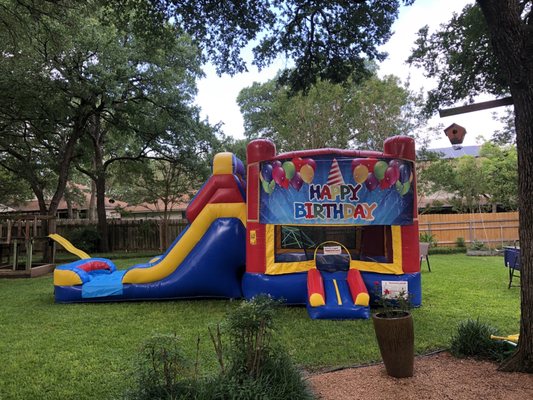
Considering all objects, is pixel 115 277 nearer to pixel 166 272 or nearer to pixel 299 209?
pixel 166 272

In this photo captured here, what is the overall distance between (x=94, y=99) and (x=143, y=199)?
10856mm

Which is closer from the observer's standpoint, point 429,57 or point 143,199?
point 429,57

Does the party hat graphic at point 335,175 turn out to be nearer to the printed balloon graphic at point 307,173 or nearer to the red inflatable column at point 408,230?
the printed balloon graphic at point 307,173

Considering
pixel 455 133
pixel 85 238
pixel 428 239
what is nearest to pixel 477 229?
pixel 428 239

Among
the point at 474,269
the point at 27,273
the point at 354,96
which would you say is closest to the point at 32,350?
Result: the point at 27,273

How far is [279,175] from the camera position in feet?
24.3

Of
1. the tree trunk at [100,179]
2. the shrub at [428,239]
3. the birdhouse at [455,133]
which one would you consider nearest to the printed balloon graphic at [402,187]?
the birdhouse at [455,133]

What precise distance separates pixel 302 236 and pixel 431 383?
4463 mm

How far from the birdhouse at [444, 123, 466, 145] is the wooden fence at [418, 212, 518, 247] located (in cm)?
1513

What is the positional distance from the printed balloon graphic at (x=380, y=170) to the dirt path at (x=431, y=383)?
367cm

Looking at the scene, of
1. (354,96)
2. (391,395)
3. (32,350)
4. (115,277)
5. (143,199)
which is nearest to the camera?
(391,395)

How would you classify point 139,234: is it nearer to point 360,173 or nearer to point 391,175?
point 360,173

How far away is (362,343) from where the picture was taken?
509 cm

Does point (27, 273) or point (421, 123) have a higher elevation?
point (421, 123)
